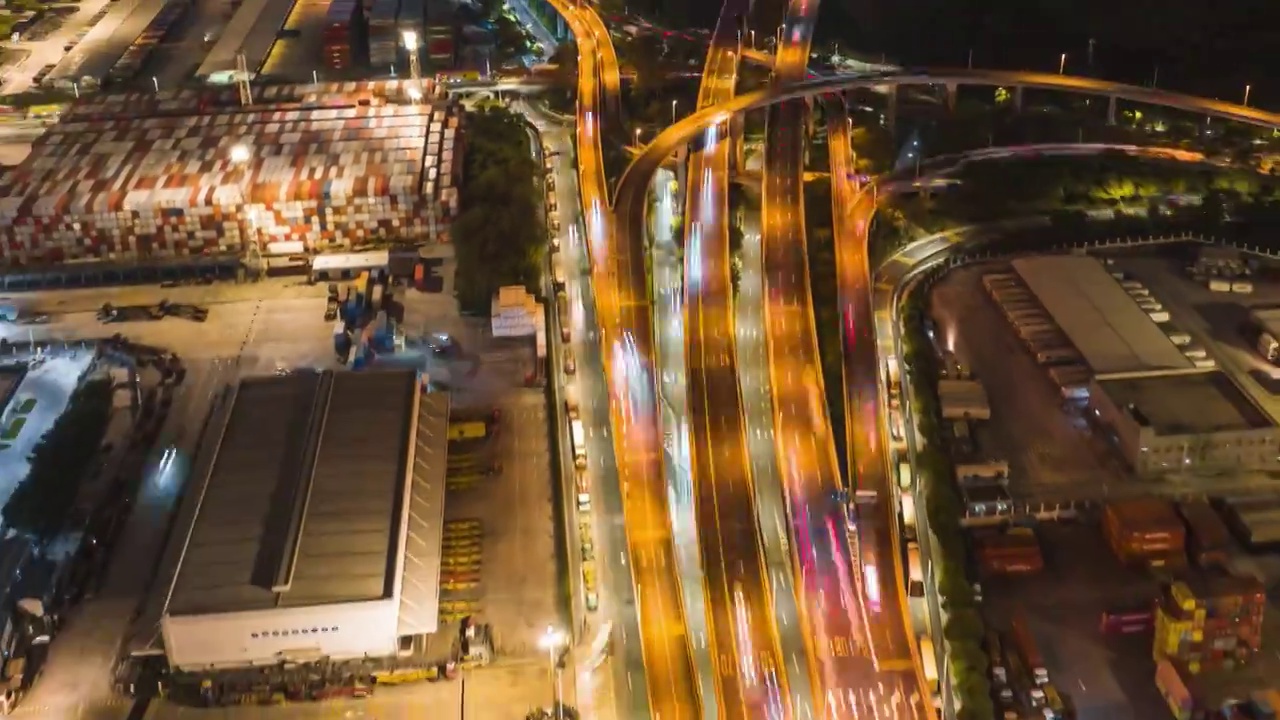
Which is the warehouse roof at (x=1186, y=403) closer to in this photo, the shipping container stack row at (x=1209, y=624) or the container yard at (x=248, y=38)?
the shipping container stack row at (x=1209, y=624)

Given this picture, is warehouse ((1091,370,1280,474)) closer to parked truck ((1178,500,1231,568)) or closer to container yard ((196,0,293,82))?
parked truck ((1178,500,1231,568))

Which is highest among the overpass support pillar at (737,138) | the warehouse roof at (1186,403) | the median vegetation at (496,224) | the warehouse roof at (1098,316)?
the overpass support pillar at (737,138)

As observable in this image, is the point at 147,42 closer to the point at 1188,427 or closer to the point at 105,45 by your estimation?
the point at 105,45

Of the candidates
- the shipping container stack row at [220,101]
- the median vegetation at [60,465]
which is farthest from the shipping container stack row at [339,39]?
the median vegetation at [60,465]

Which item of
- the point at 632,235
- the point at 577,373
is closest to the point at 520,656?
the point at 577,373

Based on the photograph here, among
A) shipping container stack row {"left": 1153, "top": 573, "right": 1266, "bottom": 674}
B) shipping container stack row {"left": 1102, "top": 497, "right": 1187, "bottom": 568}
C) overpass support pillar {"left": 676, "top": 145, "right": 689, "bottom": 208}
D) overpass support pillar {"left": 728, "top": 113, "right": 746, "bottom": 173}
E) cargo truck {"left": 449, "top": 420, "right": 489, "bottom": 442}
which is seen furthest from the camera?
overpass support pillar {"left": 728, "top": 113, "right": 746, "bottom": 173}

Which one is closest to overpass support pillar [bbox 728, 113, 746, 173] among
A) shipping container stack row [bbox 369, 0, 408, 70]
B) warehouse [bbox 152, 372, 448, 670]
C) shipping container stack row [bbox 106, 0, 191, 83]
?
warehouse [bbox 152, 372, 448, 670]

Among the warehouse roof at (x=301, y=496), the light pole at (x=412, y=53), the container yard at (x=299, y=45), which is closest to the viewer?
the warehouse roof at (x=301, y=496)
